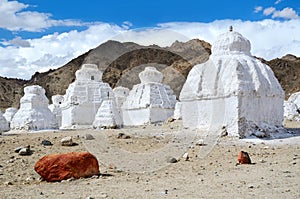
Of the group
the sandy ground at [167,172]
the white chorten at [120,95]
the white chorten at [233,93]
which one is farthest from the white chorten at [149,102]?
the sandy ground at [167,172]

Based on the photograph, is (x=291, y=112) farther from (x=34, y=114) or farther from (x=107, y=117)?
(x=34, y=114)

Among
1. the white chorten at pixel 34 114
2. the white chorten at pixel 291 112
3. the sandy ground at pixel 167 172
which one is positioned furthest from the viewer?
the white chorten at pixel 291 112

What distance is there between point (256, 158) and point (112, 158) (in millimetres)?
3774

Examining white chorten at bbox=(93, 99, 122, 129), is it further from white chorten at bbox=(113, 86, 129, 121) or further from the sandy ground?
white chorten at bbox=(113, 86, 129, 121)

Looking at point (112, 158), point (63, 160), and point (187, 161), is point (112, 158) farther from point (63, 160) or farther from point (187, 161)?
point (63, 160)

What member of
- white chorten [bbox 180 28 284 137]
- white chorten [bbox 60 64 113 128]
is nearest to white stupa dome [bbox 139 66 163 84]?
white chorten [bbox 60 64 113 128]

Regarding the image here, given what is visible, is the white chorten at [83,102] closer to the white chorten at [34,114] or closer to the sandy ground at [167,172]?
the white chorten at [34,114]

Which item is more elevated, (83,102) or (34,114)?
(83,102)

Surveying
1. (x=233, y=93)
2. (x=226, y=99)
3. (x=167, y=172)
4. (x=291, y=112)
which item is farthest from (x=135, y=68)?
(x=167, y=172)

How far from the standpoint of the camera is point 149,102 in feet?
96.0

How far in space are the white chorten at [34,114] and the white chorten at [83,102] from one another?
13.3 ft

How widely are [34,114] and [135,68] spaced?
4146 cm

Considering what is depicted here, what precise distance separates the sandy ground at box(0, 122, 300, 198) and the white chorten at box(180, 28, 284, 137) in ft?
5.15

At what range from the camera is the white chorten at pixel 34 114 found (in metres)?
21.5
